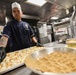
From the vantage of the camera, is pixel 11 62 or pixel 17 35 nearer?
pixel 11 62

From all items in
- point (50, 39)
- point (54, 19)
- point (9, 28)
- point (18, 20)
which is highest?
point (54, 19)

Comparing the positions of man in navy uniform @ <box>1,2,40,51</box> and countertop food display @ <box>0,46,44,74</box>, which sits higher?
man in navy uniform @ <box>1,2,40,51</box>

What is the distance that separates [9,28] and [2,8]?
1278mm

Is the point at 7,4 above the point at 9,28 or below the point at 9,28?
above

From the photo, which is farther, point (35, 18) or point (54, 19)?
point (54, 19)

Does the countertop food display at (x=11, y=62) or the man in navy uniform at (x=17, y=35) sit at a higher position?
the man in navy uniform at (x=17, y=35)

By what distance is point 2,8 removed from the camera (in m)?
2.54

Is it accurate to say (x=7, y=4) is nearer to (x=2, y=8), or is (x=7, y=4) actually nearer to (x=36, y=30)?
(x=2, y=8)

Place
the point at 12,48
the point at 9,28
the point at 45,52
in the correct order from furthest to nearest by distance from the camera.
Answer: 1. the point at 12,48
2. the point at 9,28
3. the point at 45,52

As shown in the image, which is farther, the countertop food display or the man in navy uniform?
the man in navy uniform

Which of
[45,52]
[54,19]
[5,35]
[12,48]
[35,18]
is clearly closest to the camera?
[45,52]

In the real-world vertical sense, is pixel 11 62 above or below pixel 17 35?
below

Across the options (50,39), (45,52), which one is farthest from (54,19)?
(45,52)

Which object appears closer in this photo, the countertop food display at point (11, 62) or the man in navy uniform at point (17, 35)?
the countertop food display at point (11, 62)
